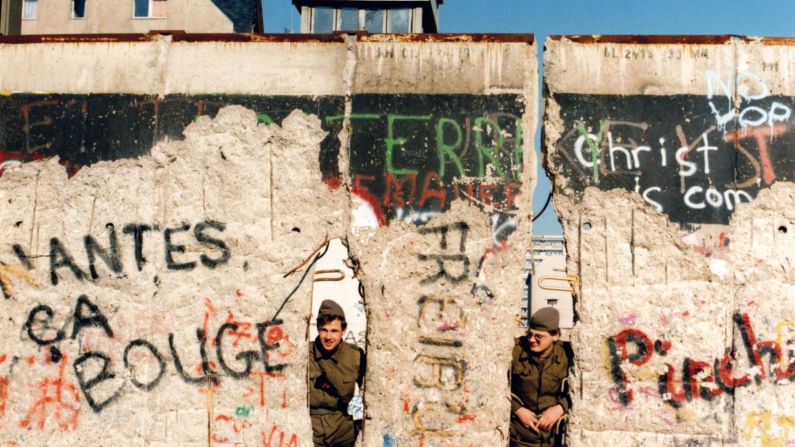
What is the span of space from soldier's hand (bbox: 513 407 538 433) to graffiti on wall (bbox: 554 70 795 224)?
4.19 ft

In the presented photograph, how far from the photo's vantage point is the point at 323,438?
4.92 m

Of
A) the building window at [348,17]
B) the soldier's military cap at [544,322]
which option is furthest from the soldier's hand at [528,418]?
the building window at [348,17]

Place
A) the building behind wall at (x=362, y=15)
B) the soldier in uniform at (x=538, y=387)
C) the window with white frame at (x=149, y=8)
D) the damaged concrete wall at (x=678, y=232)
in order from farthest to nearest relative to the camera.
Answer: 1. the window with white frame at (x=149, y=8)
2. the building behind wall at (x=362, y=15)
3. the soldier in uniform at (x=538, y=387)
4. the damaged concrete wall at (x=678, y=232)

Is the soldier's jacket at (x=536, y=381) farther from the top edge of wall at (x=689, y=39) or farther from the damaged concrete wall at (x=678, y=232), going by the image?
the top edge of wall at (x=689, y=39)

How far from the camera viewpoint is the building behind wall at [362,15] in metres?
17.5

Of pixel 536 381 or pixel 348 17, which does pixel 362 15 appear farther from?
pixel 536 381

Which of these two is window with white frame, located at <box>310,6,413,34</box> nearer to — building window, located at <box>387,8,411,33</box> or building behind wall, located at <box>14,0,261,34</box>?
building window, located at <box>387,8,411,33</box>

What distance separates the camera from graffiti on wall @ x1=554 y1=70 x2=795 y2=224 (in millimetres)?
4648

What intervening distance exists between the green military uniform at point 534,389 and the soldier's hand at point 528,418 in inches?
1.2

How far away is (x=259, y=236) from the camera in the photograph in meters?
4.83

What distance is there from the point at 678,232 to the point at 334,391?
7.05 feet

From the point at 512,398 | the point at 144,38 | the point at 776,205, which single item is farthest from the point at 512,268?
the point at 144,38

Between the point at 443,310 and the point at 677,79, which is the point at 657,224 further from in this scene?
the point at 443,310

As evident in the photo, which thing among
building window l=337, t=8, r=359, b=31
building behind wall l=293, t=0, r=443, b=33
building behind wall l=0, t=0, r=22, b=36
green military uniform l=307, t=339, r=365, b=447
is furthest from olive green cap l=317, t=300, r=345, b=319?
building window l=337, t=8, r=359, b=31
